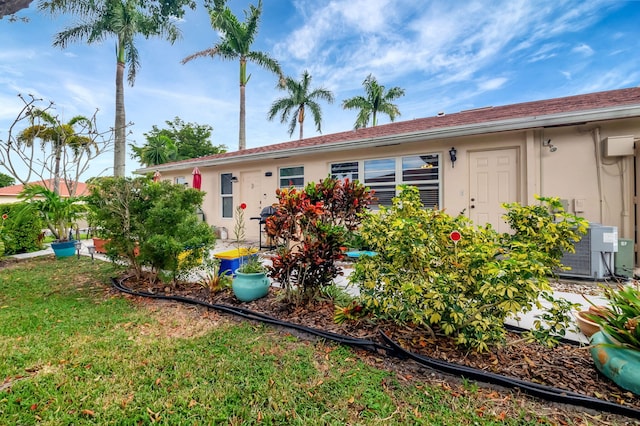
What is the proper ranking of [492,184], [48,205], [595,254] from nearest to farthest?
[595,254], [492,184], [48,205]

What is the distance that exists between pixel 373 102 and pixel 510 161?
1599 cm

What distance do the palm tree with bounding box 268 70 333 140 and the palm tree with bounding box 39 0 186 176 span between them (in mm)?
7165

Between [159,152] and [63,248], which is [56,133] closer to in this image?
[63,248]

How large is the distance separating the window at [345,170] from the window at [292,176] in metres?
1.08

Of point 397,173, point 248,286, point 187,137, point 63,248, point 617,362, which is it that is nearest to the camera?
point 617,362

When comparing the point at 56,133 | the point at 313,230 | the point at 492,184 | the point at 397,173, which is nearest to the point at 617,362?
the point at 313,230

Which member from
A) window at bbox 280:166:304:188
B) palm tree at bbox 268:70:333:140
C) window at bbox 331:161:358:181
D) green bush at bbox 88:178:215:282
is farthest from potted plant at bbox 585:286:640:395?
palm tree at bbox 268:70:333:140

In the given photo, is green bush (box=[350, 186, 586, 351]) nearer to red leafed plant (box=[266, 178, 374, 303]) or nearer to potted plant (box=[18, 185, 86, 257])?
red leafed plant (box=[266, 178, 374, 303])

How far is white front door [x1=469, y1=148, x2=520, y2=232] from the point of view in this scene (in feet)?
18.3

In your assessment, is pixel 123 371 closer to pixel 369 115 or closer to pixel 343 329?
pixel 343 329

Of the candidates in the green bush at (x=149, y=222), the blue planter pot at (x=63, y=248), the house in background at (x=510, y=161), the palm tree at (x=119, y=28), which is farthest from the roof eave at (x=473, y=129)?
the palm tree at (x=119, y=28)

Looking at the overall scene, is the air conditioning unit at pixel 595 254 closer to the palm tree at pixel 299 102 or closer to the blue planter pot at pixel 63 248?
the blue planter pot at pixel 63 248

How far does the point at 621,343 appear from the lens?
1.84m

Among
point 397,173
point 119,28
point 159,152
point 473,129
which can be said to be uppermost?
point 119,28
